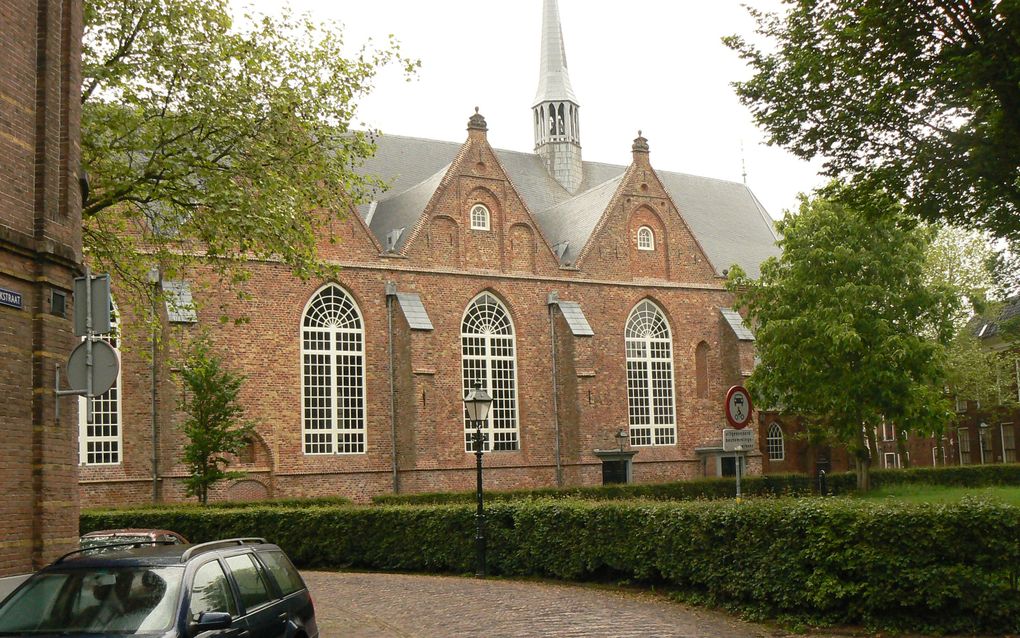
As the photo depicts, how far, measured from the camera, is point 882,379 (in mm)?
30000

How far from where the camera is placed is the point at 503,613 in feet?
42.5

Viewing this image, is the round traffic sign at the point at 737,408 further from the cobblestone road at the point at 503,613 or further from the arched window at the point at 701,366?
the arched window at the point at 701,366

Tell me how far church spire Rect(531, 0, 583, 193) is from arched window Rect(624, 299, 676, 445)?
7.70 meters

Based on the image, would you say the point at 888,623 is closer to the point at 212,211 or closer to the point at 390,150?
the point at 212,211

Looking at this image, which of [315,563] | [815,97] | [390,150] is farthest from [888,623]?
[390,150]

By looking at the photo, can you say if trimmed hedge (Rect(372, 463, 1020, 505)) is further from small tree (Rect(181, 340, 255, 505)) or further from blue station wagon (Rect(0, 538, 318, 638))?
blue station wagon (Rect(0, 538, 318, 638))

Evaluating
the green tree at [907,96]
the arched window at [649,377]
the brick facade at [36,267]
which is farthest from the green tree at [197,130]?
the arched window at [649,377]

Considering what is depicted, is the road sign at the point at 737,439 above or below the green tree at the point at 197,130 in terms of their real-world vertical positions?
below

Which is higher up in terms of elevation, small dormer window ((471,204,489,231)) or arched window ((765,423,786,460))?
small dormer window ((471,204,489,231))

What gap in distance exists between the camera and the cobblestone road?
11.4 metres

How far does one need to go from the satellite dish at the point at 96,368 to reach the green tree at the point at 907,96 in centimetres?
890

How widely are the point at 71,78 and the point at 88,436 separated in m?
17.8

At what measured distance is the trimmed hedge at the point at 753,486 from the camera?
25516 mm

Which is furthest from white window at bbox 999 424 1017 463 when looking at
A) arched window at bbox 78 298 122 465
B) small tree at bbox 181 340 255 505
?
arched window at bbox 78 298 122 465
